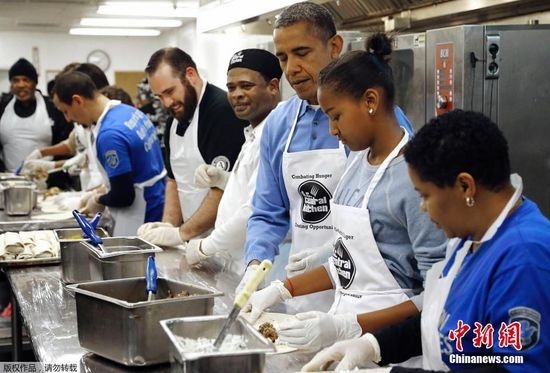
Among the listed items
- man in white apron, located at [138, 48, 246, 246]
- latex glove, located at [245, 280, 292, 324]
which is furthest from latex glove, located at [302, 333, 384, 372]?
man in white apron, located at [138, 48, 246, 246]

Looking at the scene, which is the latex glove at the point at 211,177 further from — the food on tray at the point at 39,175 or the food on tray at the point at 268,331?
the food on tray at the point at 39,175

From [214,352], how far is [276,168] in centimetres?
109

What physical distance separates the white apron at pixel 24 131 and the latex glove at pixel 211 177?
3835 mm

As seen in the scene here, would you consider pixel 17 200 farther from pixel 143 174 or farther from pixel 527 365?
pixel 527 365

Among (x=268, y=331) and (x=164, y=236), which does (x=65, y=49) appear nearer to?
(x=164, y=236)

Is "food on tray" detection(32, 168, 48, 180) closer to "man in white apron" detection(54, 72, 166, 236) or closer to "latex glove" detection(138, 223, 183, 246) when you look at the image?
"man in white apron" detection(54, 72, 166, 236)

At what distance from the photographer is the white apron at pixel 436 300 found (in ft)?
4.24

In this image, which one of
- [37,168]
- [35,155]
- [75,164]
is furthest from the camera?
[35,155]

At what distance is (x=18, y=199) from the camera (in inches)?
154

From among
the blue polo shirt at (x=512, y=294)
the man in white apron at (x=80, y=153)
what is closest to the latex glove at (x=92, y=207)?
the man in white apron at (x=80, y=153)

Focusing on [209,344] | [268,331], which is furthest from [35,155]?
[209,344]

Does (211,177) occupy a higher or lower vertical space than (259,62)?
lower

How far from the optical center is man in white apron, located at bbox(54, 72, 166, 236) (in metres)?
3.44

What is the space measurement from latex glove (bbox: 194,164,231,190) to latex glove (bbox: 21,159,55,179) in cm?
301
